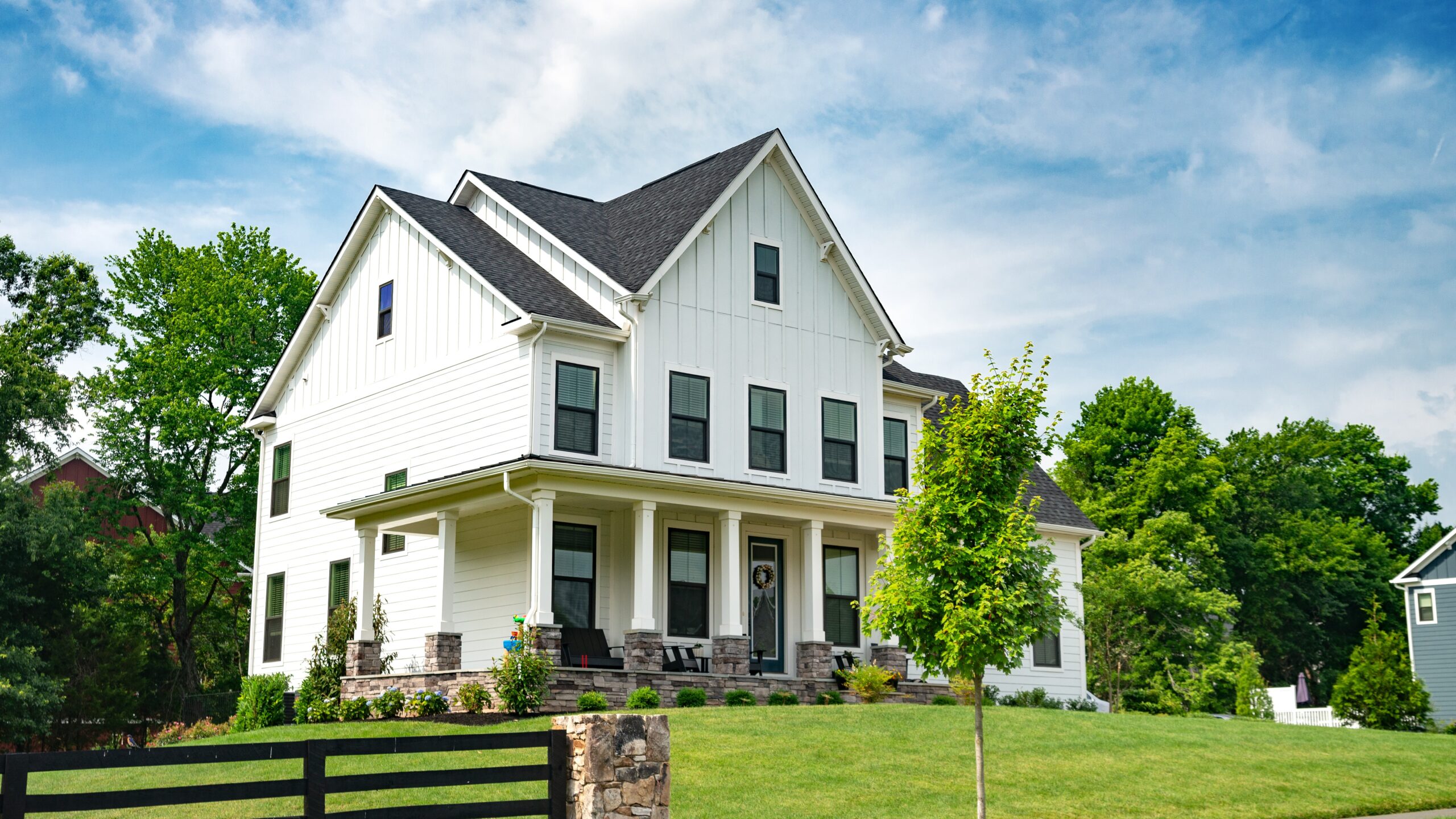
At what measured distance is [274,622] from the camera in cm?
3008

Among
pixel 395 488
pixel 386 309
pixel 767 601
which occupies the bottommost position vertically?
pixel 767 601

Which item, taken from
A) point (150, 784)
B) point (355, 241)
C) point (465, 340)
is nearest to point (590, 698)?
point (150, 784)

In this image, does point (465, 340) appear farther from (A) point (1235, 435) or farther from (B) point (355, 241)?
(A) point (1235, 435)

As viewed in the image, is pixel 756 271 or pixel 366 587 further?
pixel 756 271

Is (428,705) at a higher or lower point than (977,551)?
lower

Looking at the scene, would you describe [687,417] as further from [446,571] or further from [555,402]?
[446,571]

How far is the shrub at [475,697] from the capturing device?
68.1ft

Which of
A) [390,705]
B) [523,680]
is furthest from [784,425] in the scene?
[390,705]

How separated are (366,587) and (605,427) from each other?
5.54 m

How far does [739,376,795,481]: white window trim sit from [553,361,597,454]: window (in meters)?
3.05

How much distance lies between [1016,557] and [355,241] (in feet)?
63.1

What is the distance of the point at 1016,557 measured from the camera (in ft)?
46.2

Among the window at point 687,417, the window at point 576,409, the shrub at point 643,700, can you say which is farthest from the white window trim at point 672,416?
the shrub at point 643,700

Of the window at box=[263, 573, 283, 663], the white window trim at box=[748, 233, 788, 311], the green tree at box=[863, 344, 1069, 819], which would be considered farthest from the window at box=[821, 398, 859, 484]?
the window at box=[263, 573, 283, 663]
